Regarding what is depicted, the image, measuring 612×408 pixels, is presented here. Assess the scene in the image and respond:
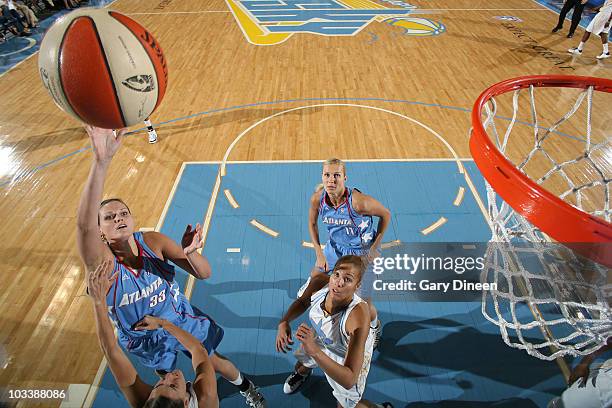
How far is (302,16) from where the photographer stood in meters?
12.5

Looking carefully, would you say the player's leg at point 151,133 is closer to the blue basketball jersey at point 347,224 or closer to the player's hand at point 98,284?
the blue basketball jersey at point 347,224

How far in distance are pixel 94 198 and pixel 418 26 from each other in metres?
11.6

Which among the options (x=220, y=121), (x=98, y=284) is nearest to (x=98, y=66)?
(x=98, y=284)

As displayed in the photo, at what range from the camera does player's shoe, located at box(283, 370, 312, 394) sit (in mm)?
3176

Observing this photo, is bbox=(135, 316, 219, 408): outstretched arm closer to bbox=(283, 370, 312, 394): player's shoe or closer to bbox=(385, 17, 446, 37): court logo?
bbox=(283, 370, 312, 394): player's shoe

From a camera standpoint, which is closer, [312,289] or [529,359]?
[312,289]

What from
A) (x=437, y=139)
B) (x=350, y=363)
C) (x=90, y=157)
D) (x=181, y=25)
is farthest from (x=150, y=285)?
(x=181, y=25)

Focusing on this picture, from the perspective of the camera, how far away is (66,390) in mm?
3309

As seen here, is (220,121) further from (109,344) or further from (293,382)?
(109,344)

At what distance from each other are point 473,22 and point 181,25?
868 centimetres

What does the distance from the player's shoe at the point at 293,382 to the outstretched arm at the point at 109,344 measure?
1.29 metres

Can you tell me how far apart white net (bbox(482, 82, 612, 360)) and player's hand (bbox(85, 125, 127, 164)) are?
7.79 ft

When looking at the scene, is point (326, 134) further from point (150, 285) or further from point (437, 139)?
point (150, 285)

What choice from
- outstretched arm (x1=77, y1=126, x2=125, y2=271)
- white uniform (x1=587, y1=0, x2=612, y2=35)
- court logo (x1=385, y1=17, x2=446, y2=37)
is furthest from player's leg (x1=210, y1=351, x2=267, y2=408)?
court logo (x1=385, y1=17, x2=446, y2=37)
